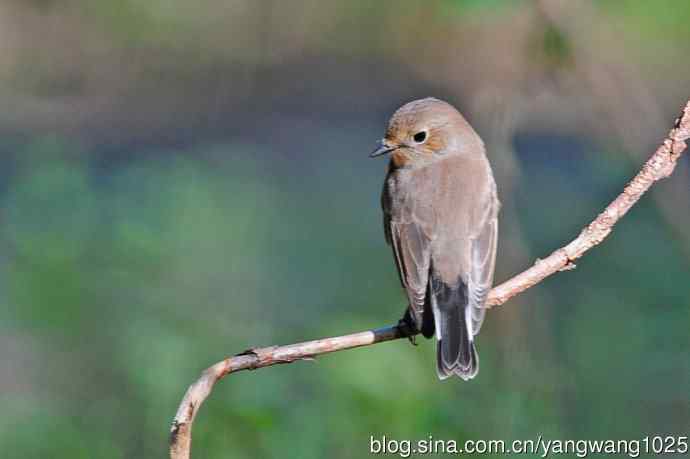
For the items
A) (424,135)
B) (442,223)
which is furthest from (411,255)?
(424,135)

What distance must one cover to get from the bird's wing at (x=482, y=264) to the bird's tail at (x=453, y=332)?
3cm

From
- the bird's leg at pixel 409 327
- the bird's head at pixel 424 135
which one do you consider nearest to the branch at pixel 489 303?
the bird's leg at pixel 409 327

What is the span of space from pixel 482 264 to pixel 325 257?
481cm

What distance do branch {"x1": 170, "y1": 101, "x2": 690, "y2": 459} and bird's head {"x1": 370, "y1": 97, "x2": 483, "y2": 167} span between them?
1048 mm

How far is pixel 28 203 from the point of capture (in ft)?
22.0

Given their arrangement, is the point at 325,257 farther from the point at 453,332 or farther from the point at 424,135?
the point at 453,332

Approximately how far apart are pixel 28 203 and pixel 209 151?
578 cm

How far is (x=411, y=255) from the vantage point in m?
5.56

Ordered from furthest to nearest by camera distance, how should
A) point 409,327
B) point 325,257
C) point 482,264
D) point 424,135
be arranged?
point 325,257 → point 424,135 → point 482,264 → point 409,327

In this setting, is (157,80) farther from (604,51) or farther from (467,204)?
(467,204)

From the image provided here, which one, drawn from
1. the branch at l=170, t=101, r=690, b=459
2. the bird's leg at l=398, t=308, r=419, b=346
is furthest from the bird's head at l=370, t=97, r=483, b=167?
the branch at l=170, t=101, r=690, b=459

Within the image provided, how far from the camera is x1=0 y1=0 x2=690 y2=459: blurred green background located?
19.5ft

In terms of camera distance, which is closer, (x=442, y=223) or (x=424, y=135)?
(x=442, y=223)

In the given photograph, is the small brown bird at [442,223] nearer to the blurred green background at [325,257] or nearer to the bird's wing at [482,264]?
the bird's wing at [482,264]
